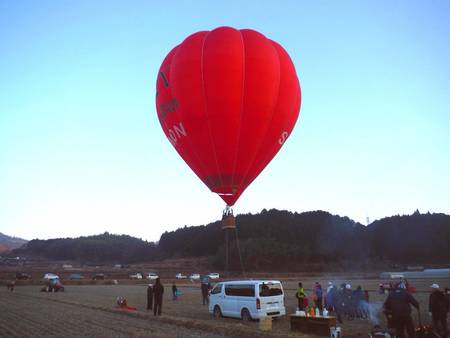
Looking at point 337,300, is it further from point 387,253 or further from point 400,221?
point 400,221

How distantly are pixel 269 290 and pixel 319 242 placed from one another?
367 feet

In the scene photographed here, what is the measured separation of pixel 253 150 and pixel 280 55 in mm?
5695

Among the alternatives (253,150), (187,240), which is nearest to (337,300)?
(253,150)

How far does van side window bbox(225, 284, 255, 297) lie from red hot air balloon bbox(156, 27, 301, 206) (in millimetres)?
5166

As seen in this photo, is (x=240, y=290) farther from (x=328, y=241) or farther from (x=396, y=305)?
(x=328, y=241)

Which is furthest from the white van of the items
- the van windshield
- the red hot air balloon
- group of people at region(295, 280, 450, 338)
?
the red hot air balloon

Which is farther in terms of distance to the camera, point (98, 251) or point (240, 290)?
point (98, 251)

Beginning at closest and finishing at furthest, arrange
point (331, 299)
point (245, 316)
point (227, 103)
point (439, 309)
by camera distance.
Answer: point (439, 309), point (245, 316), point (331, 299), point (227, 103)

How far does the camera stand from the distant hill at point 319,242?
109250 mm

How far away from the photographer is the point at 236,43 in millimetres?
21266

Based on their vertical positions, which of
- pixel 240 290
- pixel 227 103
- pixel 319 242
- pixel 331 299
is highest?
pixel 227 103

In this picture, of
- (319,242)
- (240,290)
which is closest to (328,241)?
(319,242)

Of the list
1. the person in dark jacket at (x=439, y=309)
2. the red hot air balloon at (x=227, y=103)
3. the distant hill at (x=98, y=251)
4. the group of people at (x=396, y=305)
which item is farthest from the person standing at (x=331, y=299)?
the distant hill at (x=98, y=251)

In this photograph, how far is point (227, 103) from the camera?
20453 mm
